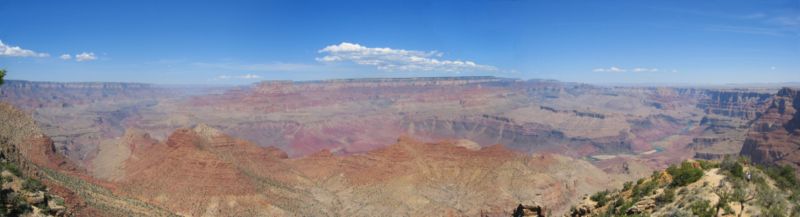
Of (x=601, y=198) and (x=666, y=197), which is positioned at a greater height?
(x=666, y=197)

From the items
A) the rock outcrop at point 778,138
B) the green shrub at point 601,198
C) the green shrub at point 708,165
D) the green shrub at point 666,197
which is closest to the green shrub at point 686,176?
the green shrub at point 708,165

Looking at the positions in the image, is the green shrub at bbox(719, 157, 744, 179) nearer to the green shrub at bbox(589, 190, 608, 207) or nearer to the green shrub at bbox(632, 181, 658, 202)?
the green shrub at bbox(632, 181, 658, 202)

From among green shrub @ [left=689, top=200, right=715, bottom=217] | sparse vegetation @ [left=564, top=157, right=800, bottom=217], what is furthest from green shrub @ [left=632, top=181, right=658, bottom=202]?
green shrub @ [left=689, top=200, right=715, bottom=217]

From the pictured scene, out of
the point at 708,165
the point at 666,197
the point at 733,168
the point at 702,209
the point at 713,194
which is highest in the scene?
the point at 733,168

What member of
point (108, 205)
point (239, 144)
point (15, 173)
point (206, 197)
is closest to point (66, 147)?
point (239, 144)

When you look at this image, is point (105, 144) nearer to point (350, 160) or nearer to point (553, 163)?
point (350, 160)

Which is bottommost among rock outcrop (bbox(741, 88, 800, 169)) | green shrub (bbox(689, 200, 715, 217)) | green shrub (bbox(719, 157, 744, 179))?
rock outcrop (bbox(741, 88, 800, 169))

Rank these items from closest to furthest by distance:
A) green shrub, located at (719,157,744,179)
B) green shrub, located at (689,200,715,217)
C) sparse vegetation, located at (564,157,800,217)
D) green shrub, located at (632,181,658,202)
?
green shrub, located at (689,200,715,217)
sparse vegetation, located at (564,157,800,217)
green shrub, located at (719,157,744,179)
green shrub, located at (632,181,658,202)

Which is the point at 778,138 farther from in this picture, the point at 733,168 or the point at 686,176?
the point at 686,176

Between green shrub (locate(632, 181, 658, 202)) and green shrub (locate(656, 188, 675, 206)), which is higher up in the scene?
green shrub (locate(656, 188, 675, 206))

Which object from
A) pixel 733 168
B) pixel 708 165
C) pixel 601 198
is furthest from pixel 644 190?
pixel 733 168

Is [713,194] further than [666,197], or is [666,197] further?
[666,197]
